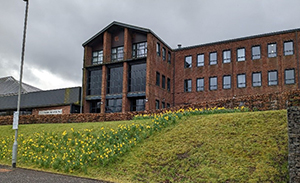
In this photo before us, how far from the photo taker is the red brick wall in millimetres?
30156

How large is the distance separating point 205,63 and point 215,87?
3085 mm

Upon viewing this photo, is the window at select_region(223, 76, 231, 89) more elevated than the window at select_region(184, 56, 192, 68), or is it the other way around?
the window at select_region(184, 56, 192, 68)

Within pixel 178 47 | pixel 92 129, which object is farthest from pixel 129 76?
pixel 92 129

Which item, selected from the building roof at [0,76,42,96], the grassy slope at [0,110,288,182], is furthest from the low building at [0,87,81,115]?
the grassy slope at [0,110,288,182]

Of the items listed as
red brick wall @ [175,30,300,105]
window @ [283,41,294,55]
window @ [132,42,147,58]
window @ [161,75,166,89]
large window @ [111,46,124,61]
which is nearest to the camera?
window @ [283,41,294,55]

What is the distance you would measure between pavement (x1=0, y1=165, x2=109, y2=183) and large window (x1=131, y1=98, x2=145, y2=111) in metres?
17.7

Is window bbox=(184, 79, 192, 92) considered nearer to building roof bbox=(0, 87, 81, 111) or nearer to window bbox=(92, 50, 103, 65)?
window bbox=(92, 50, 103, 65)

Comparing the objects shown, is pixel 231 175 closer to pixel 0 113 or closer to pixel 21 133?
pixel 21 133

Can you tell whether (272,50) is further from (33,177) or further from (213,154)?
(33,177)

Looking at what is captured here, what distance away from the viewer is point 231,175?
9.71 meters

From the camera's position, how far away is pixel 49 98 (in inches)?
1383

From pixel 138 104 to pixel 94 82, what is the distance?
6.33 meters

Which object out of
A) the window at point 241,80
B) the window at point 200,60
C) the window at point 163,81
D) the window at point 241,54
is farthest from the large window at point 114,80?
the window at point 241,54

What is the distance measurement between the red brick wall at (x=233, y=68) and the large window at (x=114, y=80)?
22.5ft
